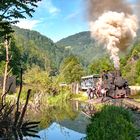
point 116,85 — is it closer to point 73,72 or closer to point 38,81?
point 38,81

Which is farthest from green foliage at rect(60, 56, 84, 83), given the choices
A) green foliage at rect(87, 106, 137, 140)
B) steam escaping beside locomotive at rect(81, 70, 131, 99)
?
green foliage at rect(87, 106, 137, 140)

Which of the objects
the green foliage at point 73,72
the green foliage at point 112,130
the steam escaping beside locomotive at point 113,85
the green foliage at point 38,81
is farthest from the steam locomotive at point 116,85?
the green foliage at point 73,72

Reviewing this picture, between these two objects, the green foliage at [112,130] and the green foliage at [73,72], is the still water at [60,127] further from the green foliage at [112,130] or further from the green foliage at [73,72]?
the green foliage at [73,72]

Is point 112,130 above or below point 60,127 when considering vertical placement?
above

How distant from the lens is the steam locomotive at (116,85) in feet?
155

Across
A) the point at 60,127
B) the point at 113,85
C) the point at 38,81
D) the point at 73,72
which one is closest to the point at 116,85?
the point at 113,85

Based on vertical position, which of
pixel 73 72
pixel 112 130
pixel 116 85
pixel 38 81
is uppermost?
pixel 73 72

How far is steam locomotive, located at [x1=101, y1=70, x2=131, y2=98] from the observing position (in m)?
47.2

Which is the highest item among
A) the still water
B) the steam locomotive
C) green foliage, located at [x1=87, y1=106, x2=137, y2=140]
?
the steam locomotive

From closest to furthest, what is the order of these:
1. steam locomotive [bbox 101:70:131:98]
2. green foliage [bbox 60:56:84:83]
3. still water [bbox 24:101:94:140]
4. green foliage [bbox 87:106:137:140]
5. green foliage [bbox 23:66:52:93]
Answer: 1. green foliage [bbox 87:106:137:140]
2. still water [bbox 24:101:94:140]
3. steam locomotive [bbox 101:70:131:98]
4. green foliage [bbox 23:66:52:93]
5. green foliage [bbox 60:56:84:83]

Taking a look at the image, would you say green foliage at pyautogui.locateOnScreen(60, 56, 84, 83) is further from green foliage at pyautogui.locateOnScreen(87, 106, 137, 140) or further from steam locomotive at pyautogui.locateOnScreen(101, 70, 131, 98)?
green foliage at pyautogui.locateOnScreen(87, 106, 137, 140)

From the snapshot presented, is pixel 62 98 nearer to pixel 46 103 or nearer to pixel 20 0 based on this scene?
pixel 46 103

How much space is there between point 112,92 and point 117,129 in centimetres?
3257

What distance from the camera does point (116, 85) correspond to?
156ft
